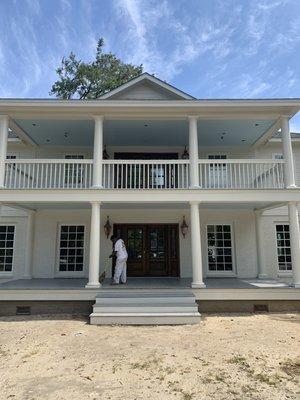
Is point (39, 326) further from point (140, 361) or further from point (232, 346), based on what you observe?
point (232, 346)

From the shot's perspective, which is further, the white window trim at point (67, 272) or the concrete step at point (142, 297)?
the white window trim at point (67, 272)

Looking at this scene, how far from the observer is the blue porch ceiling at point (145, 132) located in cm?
1059

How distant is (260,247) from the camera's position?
1227 centimetres

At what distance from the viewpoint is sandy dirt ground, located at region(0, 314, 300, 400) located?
4.41 meters

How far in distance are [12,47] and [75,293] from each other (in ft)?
33.9

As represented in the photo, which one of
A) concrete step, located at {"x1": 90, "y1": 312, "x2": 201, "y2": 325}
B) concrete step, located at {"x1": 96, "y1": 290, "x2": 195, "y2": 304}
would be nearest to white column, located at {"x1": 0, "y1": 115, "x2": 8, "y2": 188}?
concrete step, located at {"x1": 96, "y1": 290, "x2": 195, "y2": 304}

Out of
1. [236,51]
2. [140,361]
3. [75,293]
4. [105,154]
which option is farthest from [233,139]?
[140,361]

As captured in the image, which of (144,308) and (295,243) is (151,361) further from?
(295,243)

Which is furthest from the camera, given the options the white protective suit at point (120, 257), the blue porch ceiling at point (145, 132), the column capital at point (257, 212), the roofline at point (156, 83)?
the column capital at point (257, 212)

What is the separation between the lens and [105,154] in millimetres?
12492

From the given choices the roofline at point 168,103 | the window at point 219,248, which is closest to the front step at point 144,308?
the window at point 219,248

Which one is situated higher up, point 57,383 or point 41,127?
point 41,127

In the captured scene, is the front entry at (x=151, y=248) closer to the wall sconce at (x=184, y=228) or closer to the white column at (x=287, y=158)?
the wall sconce at (x=184, y=228)

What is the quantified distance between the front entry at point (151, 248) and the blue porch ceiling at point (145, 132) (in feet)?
11.0
